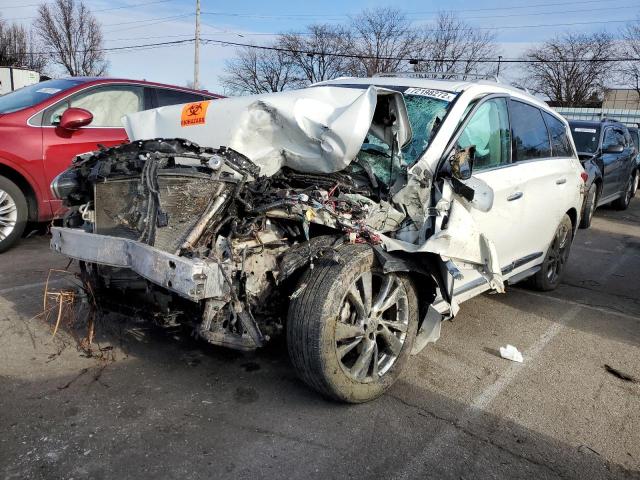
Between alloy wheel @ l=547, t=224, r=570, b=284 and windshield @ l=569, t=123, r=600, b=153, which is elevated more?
windshield @ l=569, t=123, r=600, b=153

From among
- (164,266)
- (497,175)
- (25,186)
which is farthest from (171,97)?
(164,266)

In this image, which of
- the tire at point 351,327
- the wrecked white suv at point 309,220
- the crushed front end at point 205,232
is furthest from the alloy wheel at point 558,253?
the crushed front end at point 205,232

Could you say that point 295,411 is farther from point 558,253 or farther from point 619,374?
point 558,253

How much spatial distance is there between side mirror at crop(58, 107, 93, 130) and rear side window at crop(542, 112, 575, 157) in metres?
4.53

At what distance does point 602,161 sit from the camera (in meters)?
10.2

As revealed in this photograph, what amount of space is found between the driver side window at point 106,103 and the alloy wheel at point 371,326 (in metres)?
4.32

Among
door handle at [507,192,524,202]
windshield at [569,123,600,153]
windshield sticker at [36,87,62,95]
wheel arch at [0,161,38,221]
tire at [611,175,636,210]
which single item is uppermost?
windshield sticker at [36,87,62,95]

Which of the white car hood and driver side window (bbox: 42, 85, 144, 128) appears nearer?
the white car hood

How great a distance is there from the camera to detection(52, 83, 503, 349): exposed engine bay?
9.12 ft

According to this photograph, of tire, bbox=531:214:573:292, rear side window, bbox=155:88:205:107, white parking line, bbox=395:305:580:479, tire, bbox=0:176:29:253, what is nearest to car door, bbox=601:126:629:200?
tire, bbox=531:214:573:292

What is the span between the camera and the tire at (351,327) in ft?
9.24

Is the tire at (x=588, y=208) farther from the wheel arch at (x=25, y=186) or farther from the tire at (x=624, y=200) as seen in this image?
the wheel arch at (x=25, y=186)

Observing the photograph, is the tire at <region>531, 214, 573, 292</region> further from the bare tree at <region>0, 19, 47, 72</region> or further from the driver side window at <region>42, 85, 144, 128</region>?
the bare tree at <region>0, 19, 47, 72</region>

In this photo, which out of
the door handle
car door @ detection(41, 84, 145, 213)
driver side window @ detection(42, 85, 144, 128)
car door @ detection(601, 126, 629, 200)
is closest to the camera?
the door handle
